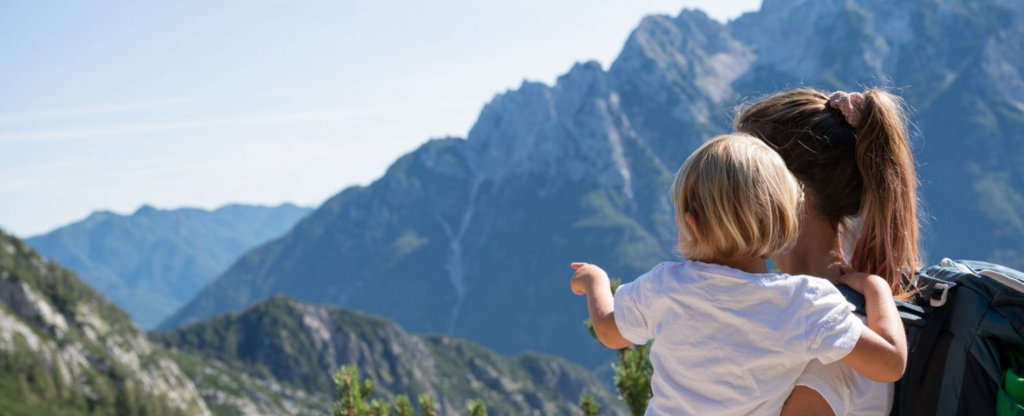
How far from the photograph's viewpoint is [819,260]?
3.27 meters

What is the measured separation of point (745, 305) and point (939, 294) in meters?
0.61

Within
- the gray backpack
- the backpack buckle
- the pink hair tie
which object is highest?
the pink hair tie

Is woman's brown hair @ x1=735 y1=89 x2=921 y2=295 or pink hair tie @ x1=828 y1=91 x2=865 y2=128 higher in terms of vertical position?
pink hair tie @ x1=828 y1=91 x2=865 y2=128

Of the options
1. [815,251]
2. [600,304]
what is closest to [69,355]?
[600,304]

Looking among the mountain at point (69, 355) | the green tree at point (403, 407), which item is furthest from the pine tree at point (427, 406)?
the mountain at point (69, 355)

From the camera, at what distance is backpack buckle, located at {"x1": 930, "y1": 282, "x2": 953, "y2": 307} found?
2.59 metres

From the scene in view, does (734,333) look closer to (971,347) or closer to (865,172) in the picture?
(971,347)

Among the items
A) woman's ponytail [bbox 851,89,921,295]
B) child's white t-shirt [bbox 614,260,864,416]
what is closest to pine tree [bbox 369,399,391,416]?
child's white t-shirt [bbox 614,260,864,416]

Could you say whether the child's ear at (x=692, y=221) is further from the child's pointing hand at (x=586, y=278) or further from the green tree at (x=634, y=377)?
the green tree at (x=634, y=377)

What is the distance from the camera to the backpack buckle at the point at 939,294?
2592 mm

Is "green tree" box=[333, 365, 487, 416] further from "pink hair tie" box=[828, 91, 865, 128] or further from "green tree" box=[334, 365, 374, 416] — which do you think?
"pink hair tie" box=[828, 91, 865, 128]

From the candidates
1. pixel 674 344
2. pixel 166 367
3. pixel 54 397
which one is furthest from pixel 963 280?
pixel 166 367

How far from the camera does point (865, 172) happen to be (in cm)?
315

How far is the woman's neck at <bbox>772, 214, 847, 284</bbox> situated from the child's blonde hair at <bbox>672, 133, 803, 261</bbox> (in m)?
0.38
